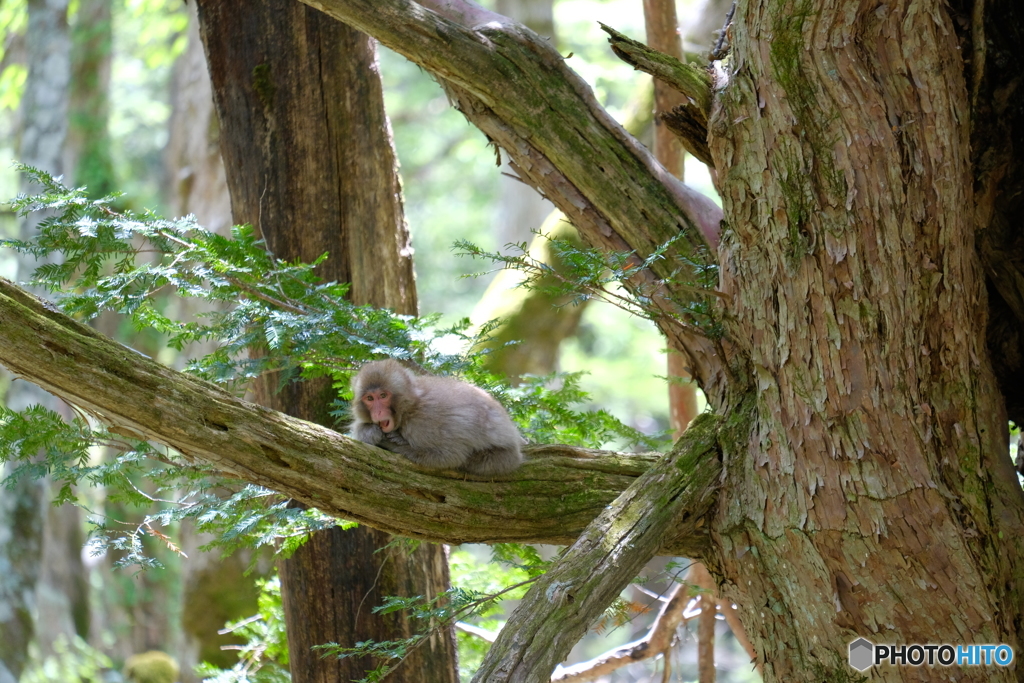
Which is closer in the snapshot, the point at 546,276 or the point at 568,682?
the point at 546,276

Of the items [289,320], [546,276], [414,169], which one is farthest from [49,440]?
[414,169]

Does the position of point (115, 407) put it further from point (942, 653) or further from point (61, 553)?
point (61, 553)

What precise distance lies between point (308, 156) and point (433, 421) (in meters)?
2.02

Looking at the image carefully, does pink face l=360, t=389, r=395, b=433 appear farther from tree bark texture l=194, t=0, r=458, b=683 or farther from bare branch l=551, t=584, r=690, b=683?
bare branch l=551, t=584, r=690, b=683

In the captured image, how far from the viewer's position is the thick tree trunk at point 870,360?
3.20 meters

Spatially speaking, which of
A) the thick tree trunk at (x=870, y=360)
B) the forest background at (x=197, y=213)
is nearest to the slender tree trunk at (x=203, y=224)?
the forest background at (x=197, y=213)

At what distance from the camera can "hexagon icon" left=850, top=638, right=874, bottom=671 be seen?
319cm

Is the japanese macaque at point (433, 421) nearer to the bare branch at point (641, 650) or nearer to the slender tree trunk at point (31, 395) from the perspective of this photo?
the bare branch at point (641, 650)

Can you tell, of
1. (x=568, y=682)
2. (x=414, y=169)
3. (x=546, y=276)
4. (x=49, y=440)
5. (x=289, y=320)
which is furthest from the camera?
(x=414, y=169)

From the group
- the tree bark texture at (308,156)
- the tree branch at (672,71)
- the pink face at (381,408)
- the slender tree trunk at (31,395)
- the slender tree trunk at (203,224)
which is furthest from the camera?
the slender tree trunk at (31,395)

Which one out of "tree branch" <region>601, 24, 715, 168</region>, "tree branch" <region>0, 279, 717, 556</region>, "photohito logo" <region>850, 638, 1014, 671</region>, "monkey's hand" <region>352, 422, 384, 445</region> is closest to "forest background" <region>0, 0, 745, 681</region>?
"tree branch" <region>0, 279, 717, 556</region>

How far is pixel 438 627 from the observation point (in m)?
3.31

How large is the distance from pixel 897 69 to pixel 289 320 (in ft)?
8.60

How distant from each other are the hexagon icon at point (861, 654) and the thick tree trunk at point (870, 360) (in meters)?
0.03
